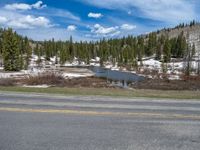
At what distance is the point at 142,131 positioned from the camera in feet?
23.8

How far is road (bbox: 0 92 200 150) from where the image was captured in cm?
603

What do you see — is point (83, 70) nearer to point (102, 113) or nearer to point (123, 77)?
point (123, 77)

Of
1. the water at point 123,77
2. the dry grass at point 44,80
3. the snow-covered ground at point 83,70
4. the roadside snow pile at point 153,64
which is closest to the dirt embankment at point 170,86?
the water at point 123,77

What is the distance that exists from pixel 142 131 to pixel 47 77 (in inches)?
1033

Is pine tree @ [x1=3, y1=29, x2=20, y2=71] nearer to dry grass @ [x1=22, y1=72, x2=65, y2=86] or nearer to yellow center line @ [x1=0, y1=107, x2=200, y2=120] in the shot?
dry grass @ [x1=22, y1=72, x2=65, y2=86]

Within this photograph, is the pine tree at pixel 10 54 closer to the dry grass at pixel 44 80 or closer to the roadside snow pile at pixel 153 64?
the dry grass at pixel 44 80

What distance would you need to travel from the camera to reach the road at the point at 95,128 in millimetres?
6031

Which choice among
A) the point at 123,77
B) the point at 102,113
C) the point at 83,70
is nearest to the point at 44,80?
the point at 102,113

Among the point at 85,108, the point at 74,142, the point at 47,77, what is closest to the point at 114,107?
the point at 85,108

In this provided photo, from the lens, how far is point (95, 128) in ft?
24.2

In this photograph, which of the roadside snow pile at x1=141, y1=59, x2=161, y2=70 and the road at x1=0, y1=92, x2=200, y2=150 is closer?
the road at x1=0, y1=92, x2=200, y2=150

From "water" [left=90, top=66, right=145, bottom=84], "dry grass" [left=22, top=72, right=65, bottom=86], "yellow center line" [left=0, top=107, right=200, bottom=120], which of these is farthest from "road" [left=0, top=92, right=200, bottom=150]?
"water" [left=90, top=66, right=145, bottom=84]

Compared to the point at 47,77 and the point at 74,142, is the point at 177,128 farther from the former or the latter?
the point at 47,77

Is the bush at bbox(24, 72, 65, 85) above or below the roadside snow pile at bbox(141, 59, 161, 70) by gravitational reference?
below
